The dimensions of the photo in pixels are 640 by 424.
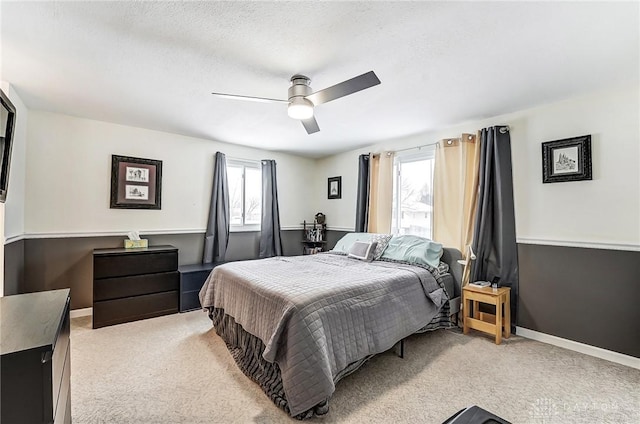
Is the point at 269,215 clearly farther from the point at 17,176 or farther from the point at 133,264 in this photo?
the point at 17,176

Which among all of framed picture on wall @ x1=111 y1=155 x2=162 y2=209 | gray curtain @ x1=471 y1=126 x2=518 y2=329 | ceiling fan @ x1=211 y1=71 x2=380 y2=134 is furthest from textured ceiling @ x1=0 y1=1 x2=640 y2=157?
framed picture on wall @ x1=111 y1=155 x2=162 y2=209

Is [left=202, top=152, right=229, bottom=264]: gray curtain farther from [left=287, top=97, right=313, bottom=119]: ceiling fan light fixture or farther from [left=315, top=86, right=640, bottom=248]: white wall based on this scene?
Result: [left=315, top=86, right=640, bottom=248]: white wall

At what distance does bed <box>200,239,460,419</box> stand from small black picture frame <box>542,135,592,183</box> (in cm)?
137

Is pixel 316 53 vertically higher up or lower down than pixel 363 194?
higher up

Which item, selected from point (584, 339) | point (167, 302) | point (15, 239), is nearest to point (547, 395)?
point (584, 339)

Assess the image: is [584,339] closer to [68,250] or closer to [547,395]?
[547,395]

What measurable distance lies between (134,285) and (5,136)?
6.89ft

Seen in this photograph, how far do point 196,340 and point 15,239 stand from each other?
2.07 meters

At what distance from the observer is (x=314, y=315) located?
1.97 m

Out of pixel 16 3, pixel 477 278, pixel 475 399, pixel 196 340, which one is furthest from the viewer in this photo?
pixel 477 278

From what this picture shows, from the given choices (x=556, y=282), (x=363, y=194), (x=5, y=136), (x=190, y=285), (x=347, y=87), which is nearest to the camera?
(x=5, y=136)

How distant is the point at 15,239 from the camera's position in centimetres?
290

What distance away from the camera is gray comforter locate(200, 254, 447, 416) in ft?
6.04

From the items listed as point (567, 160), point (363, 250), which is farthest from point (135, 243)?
point (567, 160)
